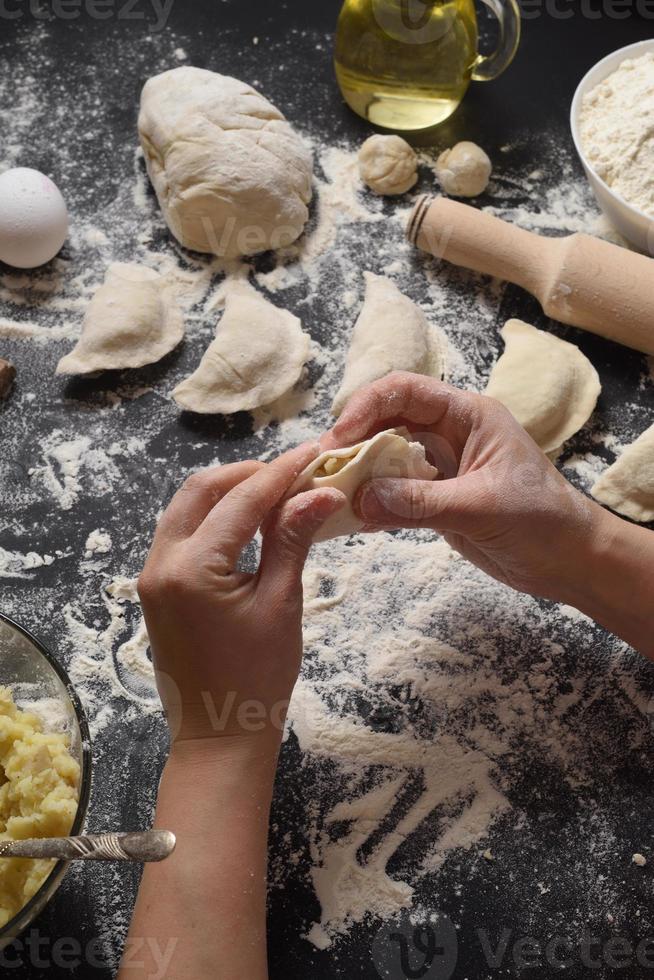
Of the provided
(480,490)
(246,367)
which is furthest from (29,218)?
(480,490)

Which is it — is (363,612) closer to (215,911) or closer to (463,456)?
(463,456)

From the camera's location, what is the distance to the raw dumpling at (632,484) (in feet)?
4.99

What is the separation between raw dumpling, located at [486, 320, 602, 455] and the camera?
1.57 meters

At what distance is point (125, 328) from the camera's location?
1.63m

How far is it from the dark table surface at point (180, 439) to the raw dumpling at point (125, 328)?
0.04 meters

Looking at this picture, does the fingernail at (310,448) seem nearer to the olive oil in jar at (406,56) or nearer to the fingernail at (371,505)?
the fingernail at (371,505)

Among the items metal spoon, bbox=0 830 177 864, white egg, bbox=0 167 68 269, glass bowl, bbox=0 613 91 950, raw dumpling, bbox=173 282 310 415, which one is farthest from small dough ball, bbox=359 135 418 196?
metal spoon, bbox=0 830 177 864

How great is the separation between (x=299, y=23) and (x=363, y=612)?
1461mm

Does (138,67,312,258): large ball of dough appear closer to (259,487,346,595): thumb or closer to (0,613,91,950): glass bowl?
(259,487,346,595): thumb

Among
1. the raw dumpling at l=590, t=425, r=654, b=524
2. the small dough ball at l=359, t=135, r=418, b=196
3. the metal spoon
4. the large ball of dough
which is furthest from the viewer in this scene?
the small dough ball at l=359, t=135, r=418, b=196

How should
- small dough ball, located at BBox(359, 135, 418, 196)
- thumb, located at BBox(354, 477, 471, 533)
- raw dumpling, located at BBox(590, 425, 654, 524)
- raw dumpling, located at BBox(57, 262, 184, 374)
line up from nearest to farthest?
thumb, located at BBox(354, 477, 471, 533) → raw dumpling, located at BBox(590, 425, 654, 524) → raw dumpling, located at BBox(57, 262, 184, 374) → small dough ball, located at BBox(359, 135, 418, 196)

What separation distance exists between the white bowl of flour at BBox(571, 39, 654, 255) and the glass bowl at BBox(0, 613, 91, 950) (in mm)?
1297

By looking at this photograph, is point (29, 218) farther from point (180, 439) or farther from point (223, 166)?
point (180, 439)

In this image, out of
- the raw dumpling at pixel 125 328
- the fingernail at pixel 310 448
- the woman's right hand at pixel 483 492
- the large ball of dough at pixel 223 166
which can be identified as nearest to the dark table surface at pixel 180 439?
the raw dumpling at pixel 125 328
